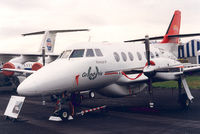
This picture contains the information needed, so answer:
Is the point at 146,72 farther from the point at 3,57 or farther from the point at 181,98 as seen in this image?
the point at 3,57

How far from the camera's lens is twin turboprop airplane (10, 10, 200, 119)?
33.7ft

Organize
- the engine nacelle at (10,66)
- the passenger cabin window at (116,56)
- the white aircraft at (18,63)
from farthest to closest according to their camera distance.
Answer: the white aircraft at (18,63) → the engine nacelle at (10,66) → the passenger cabin window at (116,56)

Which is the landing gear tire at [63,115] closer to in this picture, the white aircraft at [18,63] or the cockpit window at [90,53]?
the cockpit window at [90,53]

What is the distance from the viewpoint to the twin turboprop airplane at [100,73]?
405 inches

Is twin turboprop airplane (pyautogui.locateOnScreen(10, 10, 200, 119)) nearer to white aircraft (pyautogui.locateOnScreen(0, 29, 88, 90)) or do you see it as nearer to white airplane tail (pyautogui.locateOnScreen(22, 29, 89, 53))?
white aircraft (pyautogui.locateOnScreen(0, 29, 88, 90))

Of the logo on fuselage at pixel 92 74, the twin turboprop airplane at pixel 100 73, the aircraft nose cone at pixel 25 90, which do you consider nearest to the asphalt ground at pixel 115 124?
the twin turboprop airplane at pixel 100 73

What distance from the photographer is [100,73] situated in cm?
1201

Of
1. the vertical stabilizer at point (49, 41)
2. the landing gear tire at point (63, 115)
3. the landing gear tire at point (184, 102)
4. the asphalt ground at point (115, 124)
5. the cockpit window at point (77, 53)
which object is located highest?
the vertical stabilizer at point (49, 41)

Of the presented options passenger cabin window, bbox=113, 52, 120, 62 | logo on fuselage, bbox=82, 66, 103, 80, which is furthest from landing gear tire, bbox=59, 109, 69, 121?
passenger cabin window, bbox=113, 52, 120, 62

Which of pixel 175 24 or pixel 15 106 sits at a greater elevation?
pixel 175 24

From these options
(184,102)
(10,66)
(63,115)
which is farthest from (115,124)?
(10,66)

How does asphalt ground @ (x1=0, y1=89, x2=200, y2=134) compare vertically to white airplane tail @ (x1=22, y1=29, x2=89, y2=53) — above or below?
below

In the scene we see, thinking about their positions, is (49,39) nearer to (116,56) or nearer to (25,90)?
(116,56)

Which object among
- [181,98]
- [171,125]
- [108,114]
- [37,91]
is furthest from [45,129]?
[181,98]
